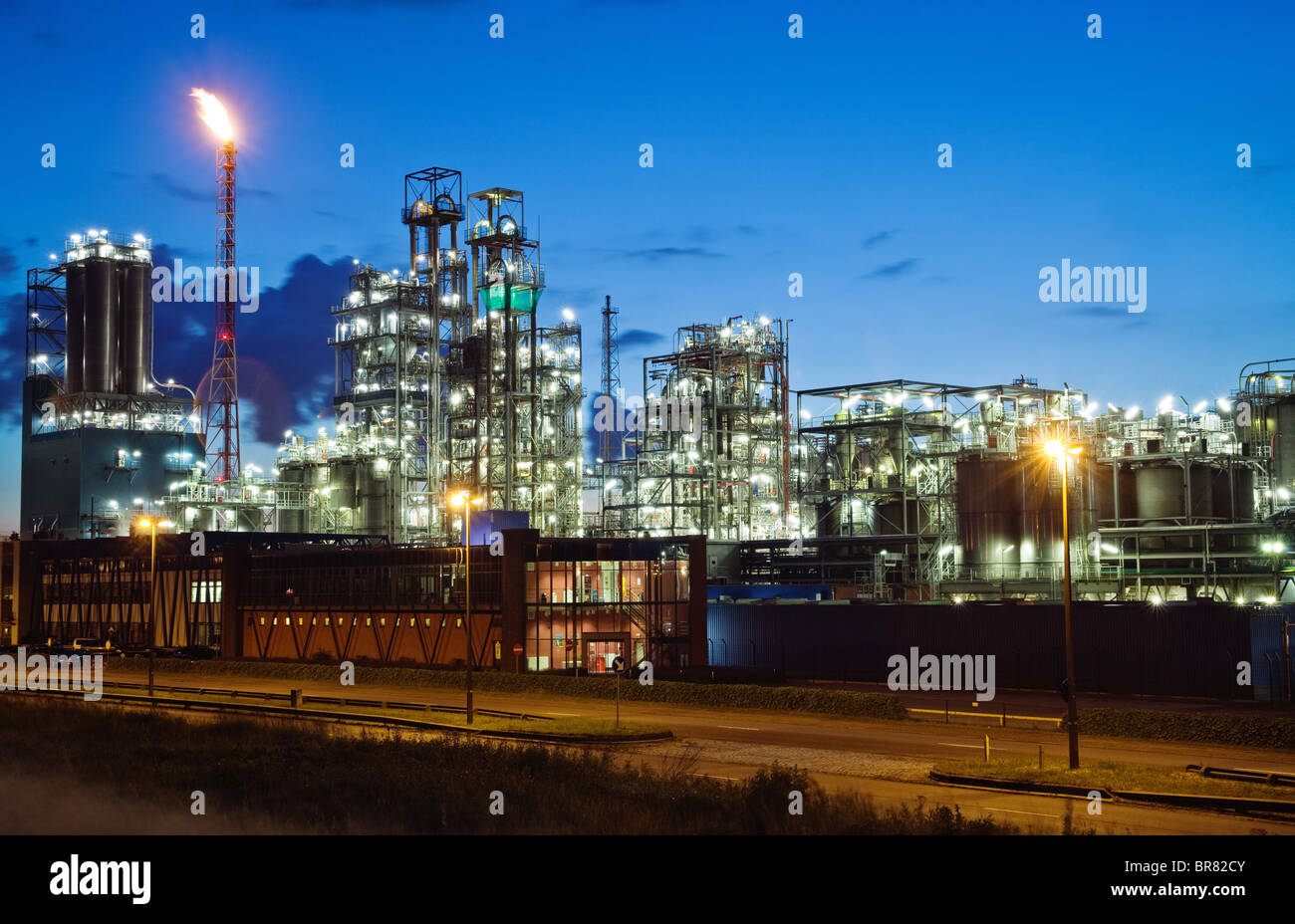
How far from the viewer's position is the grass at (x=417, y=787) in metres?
22.5

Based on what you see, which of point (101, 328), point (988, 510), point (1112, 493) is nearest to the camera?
point (988, 510)

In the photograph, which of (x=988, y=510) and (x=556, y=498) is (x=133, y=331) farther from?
(x=988, y=510)

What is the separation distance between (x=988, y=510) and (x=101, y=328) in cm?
8526

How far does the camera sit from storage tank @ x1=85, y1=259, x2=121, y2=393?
390 ft

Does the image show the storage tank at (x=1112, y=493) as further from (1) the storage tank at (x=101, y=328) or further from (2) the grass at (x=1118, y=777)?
(1) the storage tank at (x=101, y=328)

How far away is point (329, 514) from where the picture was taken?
360 feet

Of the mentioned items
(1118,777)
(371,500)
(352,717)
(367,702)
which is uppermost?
(371,500)

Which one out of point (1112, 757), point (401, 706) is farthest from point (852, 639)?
point (1112, 757)

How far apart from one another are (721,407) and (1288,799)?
71.9 m

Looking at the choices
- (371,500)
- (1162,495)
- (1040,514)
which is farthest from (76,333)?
(1162,495)

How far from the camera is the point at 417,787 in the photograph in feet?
87.5

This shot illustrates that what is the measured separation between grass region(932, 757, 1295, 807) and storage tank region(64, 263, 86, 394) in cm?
10796

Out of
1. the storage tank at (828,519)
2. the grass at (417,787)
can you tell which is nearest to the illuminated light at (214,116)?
the storage tank at (828,519)
